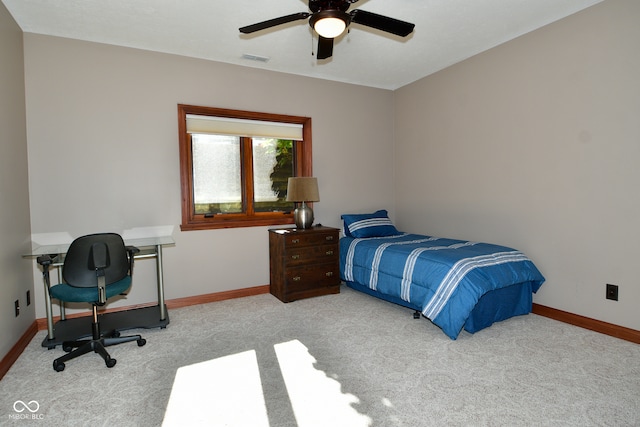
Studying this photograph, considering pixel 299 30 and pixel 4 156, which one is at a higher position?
pixel 299 30

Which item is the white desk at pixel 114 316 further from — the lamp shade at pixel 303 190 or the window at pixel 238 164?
the lamp shade at pixel 303 190

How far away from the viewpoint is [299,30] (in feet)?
10.9

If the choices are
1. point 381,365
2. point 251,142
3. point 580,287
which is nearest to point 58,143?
point 251,142

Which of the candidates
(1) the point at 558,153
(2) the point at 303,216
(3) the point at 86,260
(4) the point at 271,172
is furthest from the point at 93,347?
(1) the point at 558,153

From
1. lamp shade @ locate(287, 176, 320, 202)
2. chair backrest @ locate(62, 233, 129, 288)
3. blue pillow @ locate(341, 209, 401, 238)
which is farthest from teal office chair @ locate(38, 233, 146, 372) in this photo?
blue pillow @ locate(341, 209, 401, 238)

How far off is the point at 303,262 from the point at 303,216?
1.79 ft

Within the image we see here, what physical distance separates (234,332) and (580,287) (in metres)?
3.04

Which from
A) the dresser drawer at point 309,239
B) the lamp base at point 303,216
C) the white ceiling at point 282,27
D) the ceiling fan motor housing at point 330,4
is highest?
the white ceiling at point 282,27

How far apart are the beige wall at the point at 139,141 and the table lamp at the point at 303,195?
45 centimetres

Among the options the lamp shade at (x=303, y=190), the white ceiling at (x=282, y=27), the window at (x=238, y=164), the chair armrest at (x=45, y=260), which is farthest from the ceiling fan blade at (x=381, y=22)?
the chair armrest at (x=45, y=260)

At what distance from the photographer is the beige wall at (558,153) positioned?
2.84 meters

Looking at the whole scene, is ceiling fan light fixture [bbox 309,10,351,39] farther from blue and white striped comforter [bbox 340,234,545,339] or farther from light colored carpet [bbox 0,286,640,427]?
light colored carpet [bbox 0,286,640,427]

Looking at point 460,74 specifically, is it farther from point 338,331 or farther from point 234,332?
point 234,332
